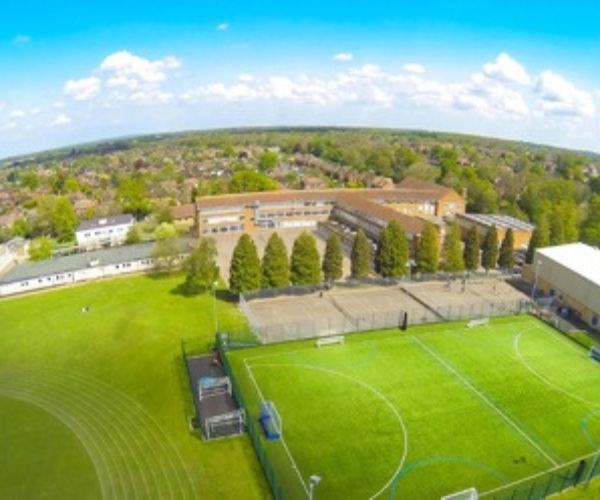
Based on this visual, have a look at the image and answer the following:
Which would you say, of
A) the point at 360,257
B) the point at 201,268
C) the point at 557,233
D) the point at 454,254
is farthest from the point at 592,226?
the point at 201,268

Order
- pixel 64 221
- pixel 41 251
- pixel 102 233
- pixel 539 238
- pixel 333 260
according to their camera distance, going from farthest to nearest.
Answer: pixel 64 221 → pixel 102 233 → pixel 41 251 → pixel 539 238 → pixel 333 260

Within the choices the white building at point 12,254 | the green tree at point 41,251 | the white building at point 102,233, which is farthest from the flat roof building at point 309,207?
the white building at point 12,254

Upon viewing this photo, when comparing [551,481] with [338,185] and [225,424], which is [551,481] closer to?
[225,424]

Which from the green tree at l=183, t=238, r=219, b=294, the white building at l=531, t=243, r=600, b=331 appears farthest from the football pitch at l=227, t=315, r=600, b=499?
the green tree at l=183, t=238, r=219, b=294

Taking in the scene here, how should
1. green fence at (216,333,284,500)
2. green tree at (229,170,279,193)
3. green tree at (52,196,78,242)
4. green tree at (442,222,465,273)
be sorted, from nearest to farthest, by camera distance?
green fence at (216,333,284,500) → green tree at (442,222,465,273) → green tree at (52,196,78,242) → green tree at (229,170,279,193)

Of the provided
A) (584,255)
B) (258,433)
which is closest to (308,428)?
(258,433)

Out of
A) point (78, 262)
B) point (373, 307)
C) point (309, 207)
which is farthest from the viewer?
point (309, 207)

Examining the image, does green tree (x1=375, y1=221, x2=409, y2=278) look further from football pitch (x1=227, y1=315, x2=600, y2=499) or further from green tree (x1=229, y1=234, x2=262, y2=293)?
green tree (x1=229, y1=234, x2=262, y2=293)
